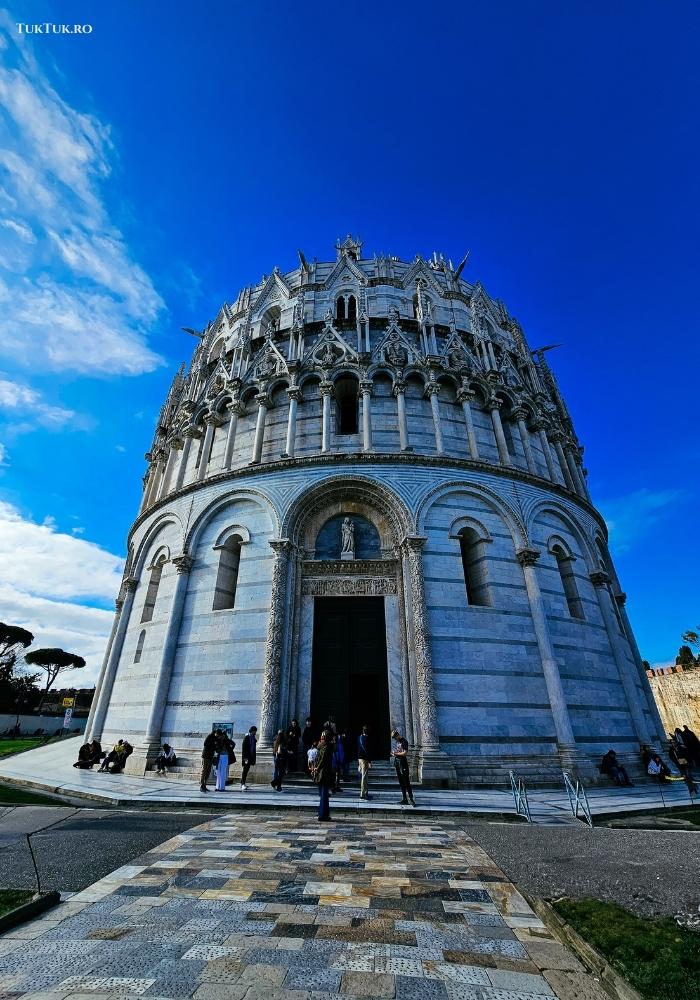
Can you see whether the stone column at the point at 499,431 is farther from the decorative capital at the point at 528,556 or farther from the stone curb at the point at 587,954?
the stone curb at the point at 587,954

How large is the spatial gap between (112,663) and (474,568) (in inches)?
609

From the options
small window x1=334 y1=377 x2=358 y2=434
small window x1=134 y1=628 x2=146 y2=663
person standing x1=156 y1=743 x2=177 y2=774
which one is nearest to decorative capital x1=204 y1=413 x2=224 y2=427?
small window x1=334 y1=377 x2=358 y2=434

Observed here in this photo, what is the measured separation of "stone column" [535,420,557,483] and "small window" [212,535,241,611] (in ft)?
45.1

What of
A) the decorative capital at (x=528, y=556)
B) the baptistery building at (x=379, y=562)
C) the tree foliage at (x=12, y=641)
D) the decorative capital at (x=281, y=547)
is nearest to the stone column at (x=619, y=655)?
the baptistery building at (x=379, y=562)

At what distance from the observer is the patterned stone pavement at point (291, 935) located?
3156 mm

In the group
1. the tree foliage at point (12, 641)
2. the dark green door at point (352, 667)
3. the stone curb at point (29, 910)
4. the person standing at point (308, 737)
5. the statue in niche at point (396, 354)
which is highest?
the statue in niche at point (396, 354)

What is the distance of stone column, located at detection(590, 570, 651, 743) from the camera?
51.9 feet

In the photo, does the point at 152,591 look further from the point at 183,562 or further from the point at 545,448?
the point at 545,448

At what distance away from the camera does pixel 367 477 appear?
16.8m

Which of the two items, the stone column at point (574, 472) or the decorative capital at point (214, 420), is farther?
the stone column at point (574, 472)

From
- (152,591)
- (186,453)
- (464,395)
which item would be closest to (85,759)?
(152,591)

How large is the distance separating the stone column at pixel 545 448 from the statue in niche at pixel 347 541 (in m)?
9.51

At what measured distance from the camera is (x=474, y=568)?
1652 cm

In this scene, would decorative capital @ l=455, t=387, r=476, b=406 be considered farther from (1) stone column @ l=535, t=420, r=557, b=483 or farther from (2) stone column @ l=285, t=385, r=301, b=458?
(2) stone column @ l=285, t=385, r=301, b=458
